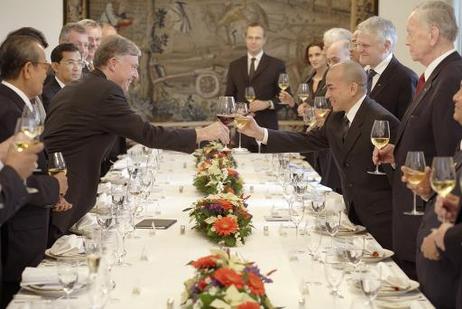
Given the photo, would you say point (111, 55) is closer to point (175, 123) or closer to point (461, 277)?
point (461, 277)

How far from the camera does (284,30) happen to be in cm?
1087

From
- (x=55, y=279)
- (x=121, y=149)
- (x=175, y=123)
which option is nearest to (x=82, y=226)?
(x=55, y=279)

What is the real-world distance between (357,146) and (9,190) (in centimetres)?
276

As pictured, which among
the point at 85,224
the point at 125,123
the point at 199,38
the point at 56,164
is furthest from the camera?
the point at 199,38

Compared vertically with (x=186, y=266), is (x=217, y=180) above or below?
above

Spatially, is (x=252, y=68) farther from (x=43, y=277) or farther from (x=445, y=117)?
(x=43, y=277)

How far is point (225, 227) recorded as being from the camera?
396 cm

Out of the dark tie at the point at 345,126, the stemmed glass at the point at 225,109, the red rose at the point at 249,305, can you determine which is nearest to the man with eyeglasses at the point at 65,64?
the stemmed glass at the point at 225,109

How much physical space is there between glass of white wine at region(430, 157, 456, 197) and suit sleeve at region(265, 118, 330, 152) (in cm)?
270

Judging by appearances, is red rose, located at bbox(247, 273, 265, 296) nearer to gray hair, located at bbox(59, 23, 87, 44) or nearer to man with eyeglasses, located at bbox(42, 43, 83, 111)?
man with eyeglasses, located at bbox(42, 43, 83, 111)

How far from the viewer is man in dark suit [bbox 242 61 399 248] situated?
5.16m

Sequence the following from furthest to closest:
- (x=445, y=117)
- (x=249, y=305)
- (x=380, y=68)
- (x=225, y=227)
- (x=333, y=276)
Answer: (x=380, y=68) < (x=445, y=117) < (x=225, y=227) < (x=333, y=276) < (x=249, y=305)

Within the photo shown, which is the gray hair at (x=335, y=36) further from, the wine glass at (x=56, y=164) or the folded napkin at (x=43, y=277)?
the folded napkin at (x=43, y=277)

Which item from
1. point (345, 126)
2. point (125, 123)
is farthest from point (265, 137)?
point (125, 123)
